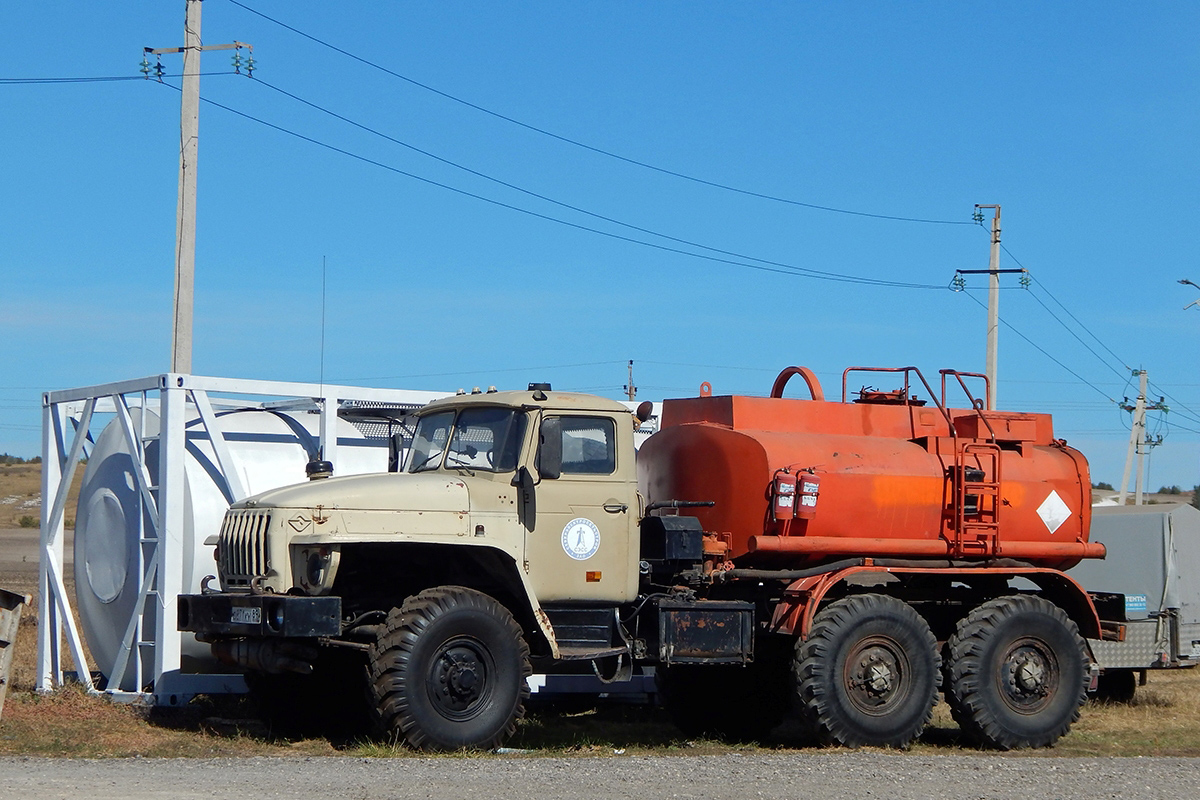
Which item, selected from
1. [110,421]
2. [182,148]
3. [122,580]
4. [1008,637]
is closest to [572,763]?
[1008,637]

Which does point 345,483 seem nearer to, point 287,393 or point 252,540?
point 252,540

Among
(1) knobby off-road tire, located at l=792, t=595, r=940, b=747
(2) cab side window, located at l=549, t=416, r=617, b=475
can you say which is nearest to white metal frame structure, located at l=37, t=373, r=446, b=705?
(2) cab side window, located at l=549, t=416, r=617, b=475

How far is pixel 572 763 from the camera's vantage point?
33.9ft

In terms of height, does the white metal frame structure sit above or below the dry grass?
above

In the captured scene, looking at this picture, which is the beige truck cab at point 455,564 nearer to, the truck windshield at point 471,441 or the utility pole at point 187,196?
the truck windshield at point 471,441

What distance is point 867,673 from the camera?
40.3 ft

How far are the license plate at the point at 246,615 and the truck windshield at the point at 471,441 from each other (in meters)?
2.05

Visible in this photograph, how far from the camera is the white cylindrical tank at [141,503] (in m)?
13.5

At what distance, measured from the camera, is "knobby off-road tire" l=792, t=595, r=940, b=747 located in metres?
12.0

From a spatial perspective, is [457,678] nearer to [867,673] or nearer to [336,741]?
[336,741]

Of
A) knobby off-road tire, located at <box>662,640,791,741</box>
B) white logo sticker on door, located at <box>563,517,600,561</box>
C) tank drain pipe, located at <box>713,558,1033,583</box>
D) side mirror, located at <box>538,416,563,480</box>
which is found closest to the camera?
side mirror, located at <box>538,416,563,480</box>

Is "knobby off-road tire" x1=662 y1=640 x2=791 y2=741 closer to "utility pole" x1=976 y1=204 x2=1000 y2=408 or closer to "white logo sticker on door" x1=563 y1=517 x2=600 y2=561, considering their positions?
"white logo sticker on door" x1=563 y1=517 x2=600 y2=561

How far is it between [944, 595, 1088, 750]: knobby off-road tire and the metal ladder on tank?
56 cm

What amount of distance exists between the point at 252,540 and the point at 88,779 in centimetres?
235
